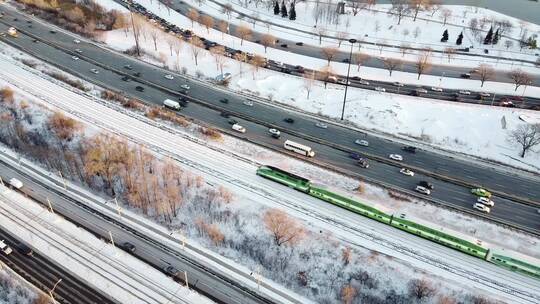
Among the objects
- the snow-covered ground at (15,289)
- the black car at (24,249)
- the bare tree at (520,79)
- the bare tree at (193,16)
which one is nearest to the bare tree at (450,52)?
the bare tree at (520,79)

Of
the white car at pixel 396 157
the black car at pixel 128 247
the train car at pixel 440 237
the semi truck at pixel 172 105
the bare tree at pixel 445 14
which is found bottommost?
the black car at pixel 128 247

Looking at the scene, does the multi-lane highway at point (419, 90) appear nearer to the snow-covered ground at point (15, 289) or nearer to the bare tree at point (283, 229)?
the bare tree at point (283, 229)

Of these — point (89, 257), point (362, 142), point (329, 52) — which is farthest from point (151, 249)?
point (329, 52)

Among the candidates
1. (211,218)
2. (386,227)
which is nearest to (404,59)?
(386,227)

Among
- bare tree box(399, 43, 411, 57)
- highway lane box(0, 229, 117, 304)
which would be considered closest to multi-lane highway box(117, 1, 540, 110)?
bare tree box(399, 43, 411, 57)

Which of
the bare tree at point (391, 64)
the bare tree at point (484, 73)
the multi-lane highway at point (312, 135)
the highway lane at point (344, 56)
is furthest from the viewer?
the highway lane at point (344, 56)

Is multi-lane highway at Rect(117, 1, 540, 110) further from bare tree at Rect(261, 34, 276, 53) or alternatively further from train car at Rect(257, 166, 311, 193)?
train car at Rect(257, 166, 311, 193)
